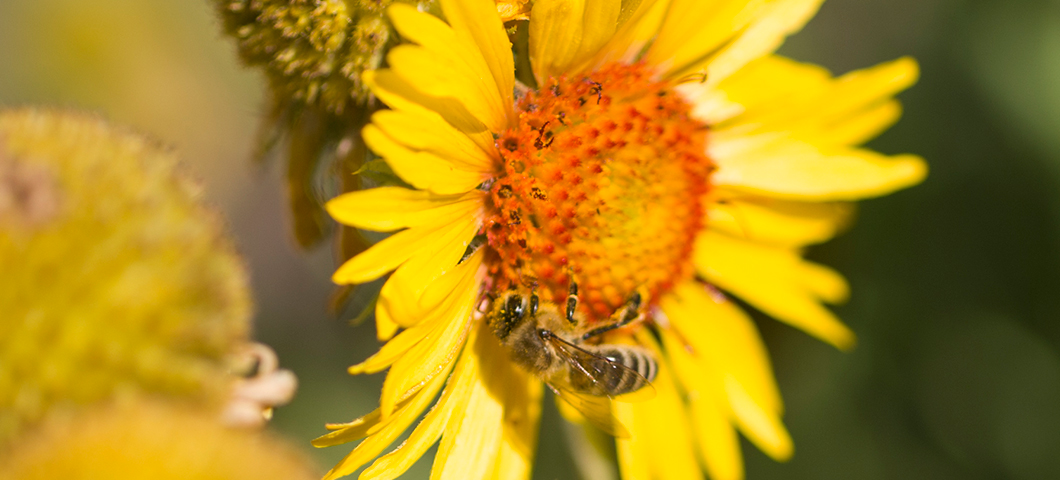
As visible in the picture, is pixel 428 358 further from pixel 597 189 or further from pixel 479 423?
pixel 597 189

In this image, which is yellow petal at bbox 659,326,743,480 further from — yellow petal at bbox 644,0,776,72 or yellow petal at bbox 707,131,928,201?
yellow petal at bbox 644,0,776,72

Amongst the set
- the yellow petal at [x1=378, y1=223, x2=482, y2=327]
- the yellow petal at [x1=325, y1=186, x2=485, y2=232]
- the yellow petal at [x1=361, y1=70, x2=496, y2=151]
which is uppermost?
the yellow petal at [x1=361, y1=70, x2=496, y2=151]

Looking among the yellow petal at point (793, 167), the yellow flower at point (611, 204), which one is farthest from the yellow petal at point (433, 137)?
the yellow petal at point (793, 167)

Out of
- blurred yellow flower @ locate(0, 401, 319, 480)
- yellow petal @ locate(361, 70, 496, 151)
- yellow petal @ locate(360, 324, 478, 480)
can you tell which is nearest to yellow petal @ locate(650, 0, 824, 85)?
yellow petal @ locate(361, 70, 496, 151)

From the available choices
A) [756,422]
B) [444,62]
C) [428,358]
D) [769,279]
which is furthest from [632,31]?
[756,422]

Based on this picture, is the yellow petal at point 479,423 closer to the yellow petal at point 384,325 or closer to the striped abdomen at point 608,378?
the striped abdomen at point 608,378

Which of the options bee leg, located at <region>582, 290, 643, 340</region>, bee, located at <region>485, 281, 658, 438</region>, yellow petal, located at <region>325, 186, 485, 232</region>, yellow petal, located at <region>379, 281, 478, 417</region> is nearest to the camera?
yellow petal, located at <region>325, 186, 485, 232</region>

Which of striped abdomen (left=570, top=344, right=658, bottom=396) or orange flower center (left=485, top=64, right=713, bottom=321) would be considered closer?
orange flower center (left=485, top=64, right=713, bottom=321)

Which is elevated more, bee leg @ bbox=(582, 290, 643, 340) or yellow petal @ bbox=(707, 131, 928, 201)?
yellow petal @ bbox=(707, 131, 928, 201)
